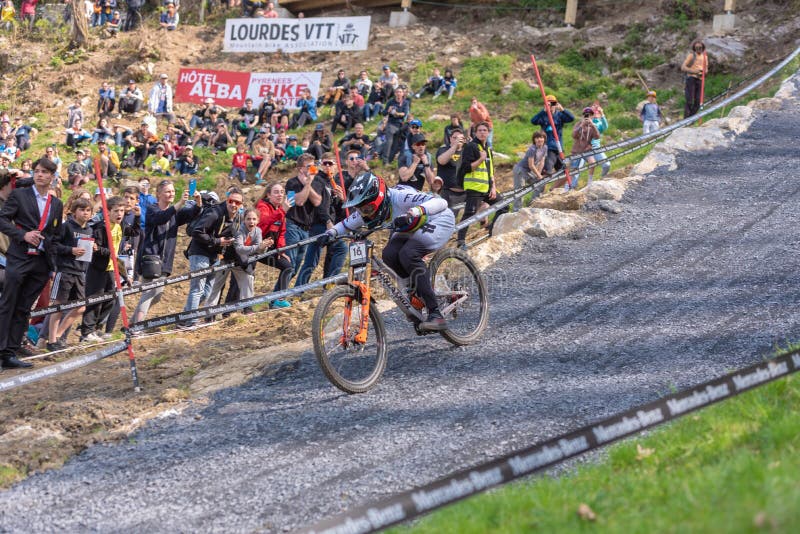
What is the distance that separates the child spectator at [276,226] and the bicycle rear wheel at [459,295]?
11.3ft

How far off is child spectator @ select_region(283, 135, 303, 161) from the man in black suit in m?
14.2

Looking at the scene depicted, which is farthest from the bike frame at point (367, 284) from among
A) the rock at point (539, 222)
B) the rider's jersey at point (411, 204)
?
the rock at point (539, 222)

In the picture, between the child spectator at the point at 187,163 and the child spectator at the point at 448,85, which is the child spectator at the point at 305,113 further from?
the child spectator at the point at 187,163

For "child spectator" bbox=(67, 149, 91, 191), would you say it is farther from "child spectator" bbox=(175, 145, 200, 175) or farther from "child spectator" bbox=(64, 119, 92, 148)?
"child spectator" bbox=(64, 119, 92, 148)

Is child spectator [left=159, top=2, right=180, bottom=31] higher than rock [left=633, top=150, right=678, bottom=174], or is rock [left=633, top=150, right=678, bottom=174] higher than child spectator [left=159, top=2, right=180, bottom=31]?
child spectator [left=159, top=2, right=180, bottom=31]

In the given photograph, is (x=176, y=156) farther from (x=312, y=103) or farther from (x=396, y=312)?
(x=396, y=312)

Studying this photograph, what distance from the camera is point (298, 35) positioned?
107ft

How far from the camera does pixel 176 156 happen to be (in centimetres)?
2547

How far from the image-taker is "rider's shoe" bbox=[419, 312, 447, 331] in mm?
8602

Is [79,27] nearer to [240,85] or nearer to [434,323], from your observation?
[240,85]

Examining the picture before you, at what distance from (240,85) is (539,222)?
66.1 feet

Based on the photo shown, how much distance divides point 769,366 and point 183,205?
8.49m

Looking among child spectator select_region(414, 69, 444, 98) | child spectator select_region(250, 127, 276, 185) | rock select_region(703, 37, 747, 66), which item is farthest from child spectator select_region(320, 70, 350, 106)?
rock select_region(703, 37, 747, 66)

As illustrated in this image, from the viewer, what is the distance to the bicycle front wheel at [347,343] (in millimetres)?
7613
